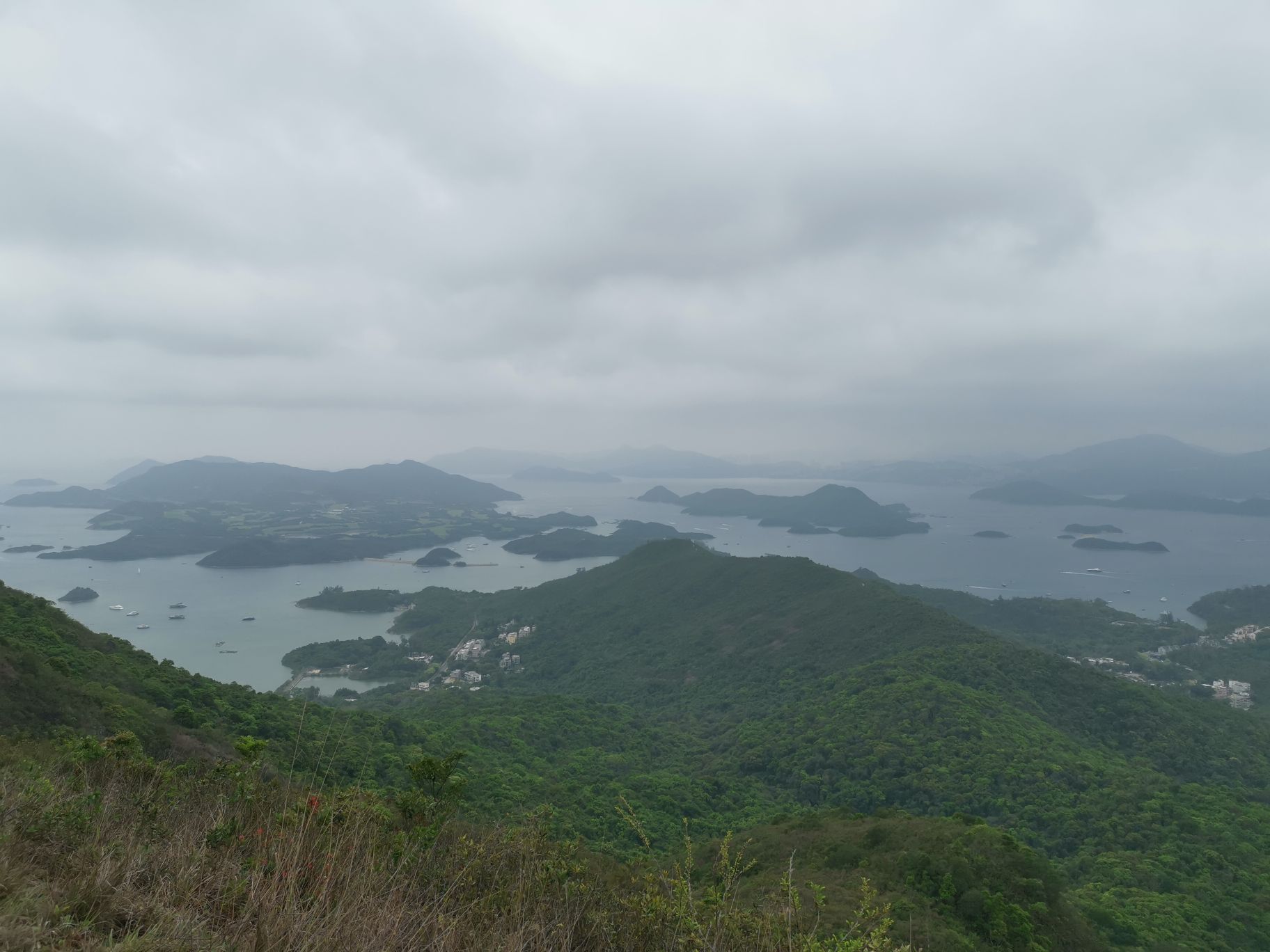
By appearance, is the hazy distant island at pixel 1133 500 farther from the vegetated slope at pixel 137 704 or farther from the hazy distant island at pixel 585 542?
the vegetated slope at pixel 137 704

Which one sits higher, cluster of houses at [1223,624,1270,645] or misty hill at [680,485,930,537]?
misty hill at [680,485,930,537]

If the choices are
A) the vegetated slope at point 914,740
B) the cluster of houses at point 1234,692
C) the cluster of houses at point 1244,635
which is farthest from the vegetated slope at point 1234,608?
the vegetated slope at point 914,740

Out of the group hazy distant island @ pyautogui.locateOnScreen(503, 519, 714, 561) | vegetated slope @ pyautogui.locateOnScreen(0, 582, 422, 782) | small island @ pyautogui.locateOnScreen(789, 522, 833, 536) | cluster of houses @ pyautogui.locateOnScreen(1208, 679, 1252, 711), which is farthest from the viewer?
small island @ pyautogui.locateOnScreen(789, 522, 833, 536)

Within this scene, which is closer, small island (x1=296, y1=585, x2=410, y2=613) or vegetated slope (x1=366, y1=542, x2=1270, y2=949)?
vegetated slope (x1=366, y1=542, x2=1270, y2=949)

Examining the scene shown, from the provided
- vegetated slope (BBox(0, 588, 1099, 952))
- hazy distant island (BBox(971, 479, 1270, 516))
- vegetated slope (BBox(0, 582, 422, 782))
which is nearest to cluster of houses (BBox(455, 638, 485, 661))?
vegetated slope (BBox(0, 582, 422, 782))

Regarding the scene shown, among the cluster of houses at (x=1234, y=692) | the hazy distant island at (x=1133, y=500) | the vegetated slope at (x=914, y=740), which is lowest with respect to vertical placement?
the cluster of houses at (x=1234, y=692)

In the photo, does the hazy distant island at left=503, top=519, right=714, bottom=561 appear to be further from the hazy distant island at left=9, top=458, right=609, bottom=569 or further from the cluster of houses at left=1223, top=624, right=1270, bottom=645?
the cluster of houses at left=1223, top=624, right=1270, bottom=645

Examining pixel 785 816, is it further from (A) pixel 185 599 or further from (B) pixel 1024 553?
(B) pixel 1024 553
